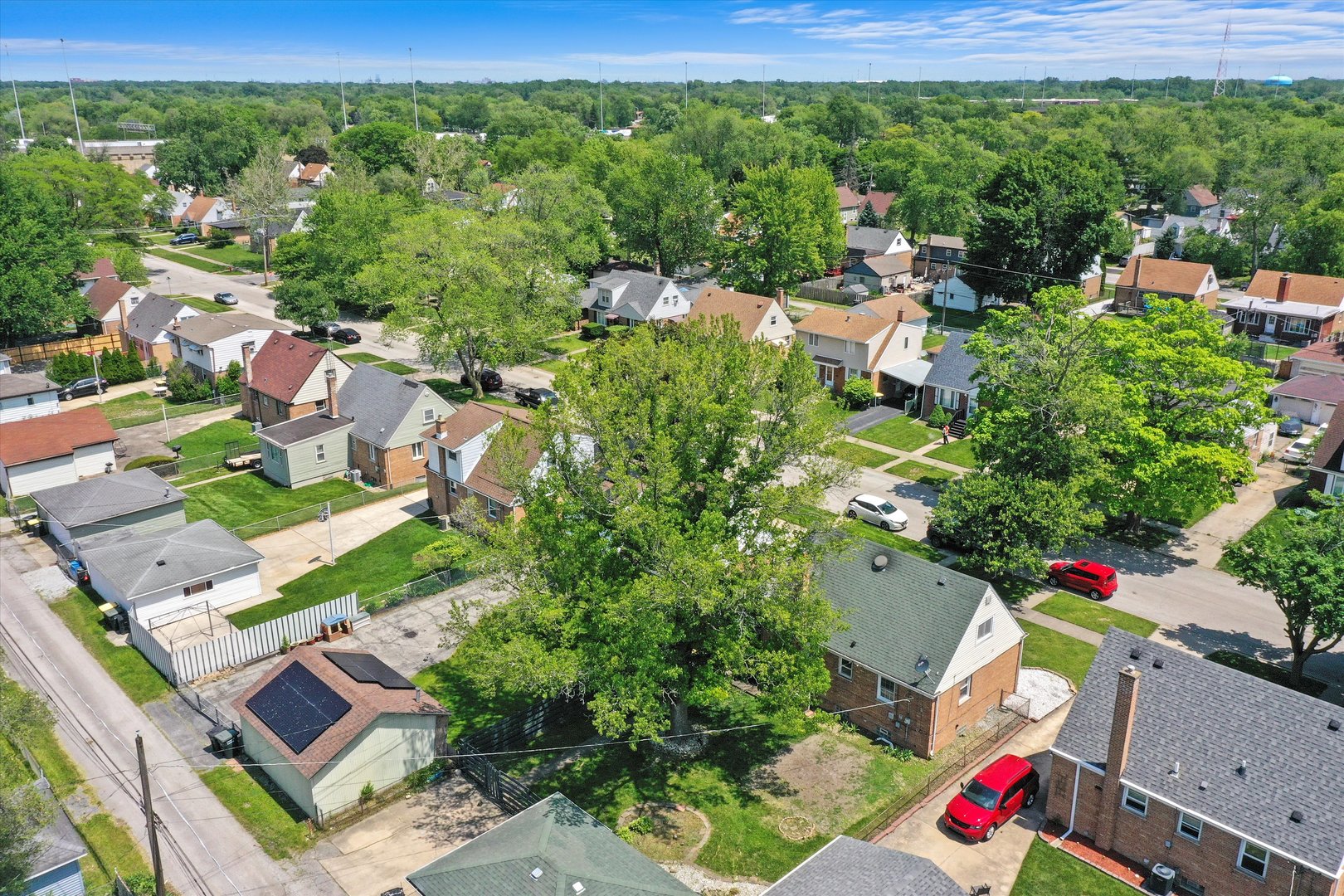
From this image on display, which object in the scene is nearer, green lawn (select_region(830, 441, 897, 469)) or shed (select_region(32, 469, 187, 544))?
shed (select_region(32, 469, 187, 544))

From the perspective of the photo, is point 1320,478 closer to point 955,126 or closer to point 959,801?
point 959,801

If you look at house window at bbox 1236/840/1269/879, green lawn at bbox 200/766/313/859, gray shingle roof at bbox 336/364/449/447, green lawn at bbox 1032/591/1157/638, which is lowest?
green lawn at bbox 200/766/313/859

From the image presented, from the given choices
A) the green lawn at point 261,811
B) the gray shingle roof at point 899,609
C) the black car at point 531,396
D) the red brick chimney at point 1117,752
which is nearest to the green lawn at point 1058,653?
the gray shingle roof at point 899,609

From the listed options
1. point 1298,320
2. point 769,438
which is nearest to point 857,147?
point 1298,320

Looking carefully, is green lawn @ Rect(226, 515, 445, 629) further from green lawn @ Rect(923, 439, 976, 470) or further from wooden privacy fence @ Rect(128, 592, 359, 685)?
green lawn @ Rect(923, 439, 976, 470)

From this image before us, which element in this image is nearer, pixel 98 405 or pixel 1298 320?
pixel 98 405

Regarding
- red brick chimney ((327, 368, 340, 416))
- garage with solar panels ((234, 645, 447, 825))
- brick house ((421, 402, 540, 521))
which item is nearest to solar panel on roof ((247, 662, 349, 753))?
garage with solar panels ((234, 645, 447, 825))

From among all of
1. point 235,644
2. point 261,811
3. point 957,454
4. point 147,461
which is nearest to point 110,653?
point 235,644

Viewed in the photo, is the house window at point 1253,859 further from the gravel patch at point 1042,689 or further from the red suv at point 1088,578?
the red suv at point 1088,578
